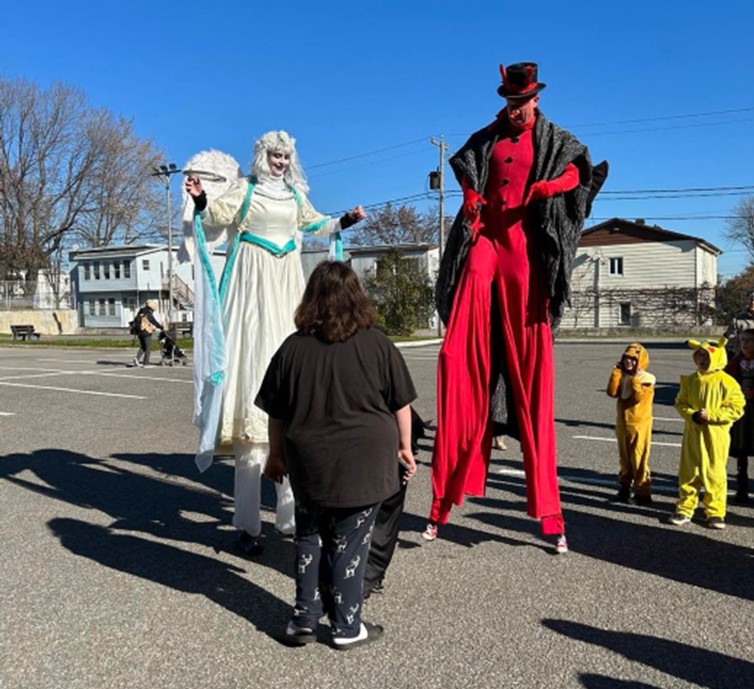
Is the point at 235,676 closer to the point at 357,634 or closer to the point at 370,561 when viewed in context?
the point at 357,634

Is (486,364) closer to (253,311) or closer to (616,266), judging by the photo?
(253,311)

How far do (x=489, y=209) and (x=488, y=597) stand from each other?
86.8 inches

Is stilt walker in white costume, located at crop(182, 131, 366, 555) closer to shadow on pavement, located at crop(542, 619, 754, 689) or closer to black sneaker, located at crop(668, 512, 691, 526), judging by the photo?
shadow on pavement, located at crop(542, 619, 754, 689)

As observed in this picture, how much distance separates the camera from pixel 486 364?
14.3 ft

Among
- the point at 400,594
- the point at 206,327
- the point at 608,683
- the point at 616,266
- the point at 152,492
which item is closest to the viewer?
the point at 608,683

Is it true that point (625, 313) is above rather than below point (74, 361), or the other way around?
above

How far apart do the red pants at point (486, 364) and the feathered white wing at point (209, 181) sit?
5.30 feet

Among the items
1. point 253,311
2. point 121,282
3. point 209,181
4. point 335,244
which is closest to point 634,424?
point 335,244

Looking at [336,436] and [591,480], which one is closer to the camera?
[336,436]

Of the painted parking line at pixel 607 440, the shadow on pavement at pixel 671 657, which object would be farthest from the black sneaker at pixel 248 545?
the painted parking line at pixel 607 440

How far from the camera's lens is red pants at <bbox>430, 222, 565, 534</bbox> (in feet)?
14.1

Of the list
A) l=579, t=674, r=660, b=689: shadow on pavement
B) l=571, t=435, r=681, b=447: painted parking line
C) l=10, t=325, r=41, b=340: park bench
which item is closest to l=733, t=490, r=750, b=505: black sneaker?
l=571, t=435, r=681, b=447: painted parking line

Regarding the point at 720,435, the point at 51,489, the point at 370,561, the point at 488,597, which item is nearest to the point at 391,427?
the point at 370,561

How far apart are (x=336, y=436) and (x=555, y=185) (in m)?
1.98
